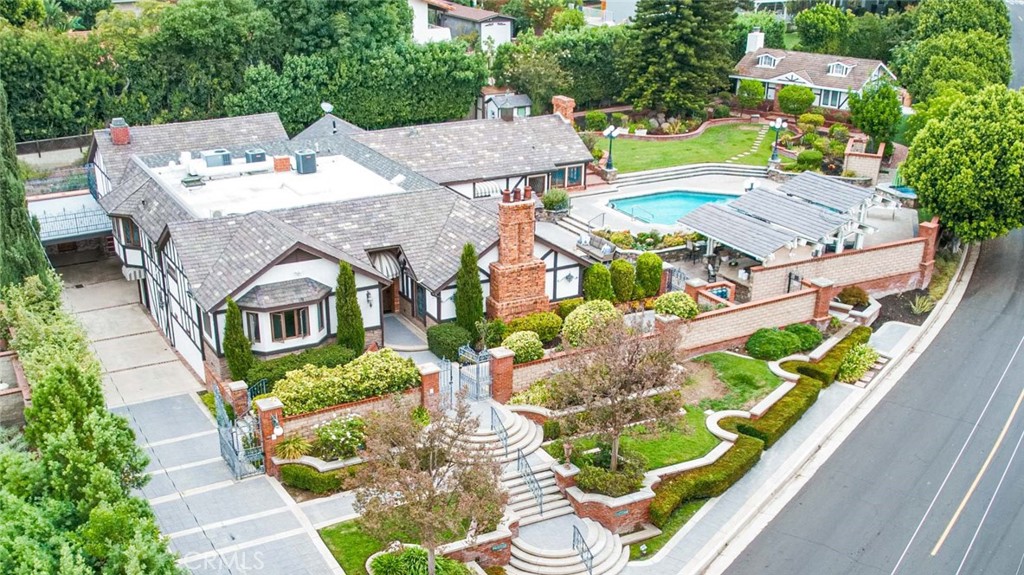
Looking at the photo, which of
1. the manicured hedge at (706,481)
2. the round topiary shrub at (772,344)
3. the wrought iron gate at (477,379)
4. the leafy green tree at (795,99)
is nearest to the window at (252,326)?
the wrought iron gate at (477,379)

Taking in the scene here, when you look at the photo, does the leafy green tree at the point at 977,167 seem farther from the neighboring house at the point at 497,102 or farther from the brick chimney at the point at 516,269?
the neighboring house at the point at 497,102

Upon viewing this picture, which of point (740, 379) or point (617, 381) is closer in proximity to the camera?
point (617, 381)

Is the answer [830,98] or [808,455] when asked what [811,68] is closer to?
[830,98]

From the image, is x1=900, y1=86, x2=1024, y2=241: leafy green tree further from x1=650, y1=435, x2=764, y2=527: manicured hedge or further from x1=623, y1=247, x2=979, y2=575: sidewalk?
x1=650, y1=435, x2=764, y2=527: manicured hedge

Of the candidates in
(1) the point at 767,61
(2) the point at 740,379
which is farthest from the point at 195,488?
(1) the point at 767,61

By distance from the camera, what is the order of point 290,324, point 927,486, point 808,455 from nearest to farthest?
1. point 927,486
2. point 808,455
3. point 290,324

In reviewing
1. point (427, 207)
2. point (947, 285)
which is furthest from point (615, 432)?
point (947, 285)

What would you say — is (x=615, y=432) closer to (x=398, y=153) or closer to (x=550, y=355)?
(x=550, y=355)
